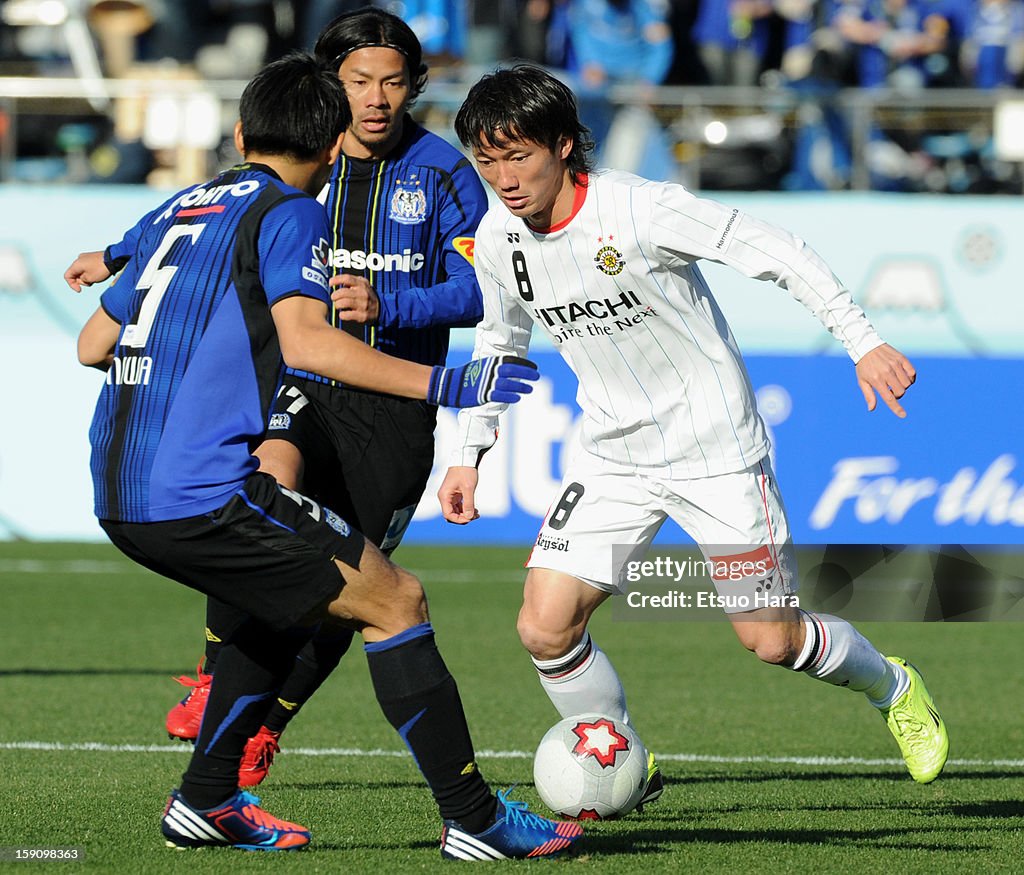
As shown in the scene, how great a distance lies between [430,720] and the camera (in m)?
4.29

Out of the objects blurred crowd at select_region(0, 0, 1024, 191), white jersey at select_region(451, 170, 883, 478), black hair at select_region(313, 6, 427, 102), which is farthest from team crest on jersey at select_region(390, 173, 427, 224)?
blurred crowd at select_region(0, 0, 1024, 191)

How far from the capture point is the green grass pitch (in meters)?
4.66

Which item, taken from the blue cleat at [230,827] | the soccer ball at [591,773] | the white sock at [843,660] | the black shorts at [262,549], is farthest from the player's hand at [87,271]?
the white sock at [843,660]

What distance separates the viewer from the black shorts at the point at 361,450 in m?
5.57

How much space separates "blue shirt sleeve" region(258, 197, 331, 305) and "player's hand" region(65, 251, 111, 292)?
4.03 ft

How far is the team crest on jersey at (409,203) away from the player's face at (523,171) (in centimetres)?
89

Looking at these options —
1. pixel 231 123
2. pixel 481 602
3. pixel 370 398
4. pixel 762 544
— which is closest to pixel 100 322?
pixel 370 398

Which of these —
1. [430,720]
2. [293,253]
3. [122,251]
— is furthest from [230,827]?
[122,251]

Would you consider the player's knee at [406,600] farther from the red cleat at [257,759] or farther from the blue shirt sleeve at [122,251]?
the blue shirt sleeve at [122,251]

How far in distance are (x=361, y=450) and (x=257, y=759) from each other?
1.06 meters

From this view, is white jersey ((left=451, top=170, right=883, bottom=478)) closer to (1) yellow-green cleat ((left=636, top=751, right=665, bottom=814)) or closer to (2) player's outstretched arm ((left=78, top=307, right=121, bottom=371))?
(1) yellow-green cleat ((left=636, top=751, right=665, bottom=814))

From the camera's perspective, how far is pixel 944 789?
593 centimetres

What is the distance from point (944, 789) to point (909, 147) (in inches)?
432

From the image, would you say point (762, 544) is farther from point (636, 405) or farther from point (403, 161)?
point (403, 161)
